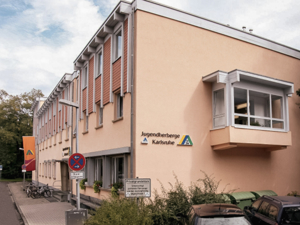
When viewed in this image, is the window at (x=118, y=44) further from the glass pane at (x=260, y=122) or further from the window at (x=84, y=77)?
the glass pane at (x=260, y=122)

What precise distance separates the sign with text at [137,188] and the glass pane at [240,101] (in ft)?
21.1

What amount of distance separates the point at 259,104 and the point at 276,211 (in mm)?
8281

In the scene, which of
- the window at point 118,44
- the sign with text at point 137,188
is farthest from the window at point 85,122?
the sign with text at point 137,188

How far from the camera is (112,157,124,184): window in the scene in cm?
1470

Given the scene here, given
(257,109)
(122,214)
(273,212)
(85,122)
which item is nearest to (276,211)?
(273,212)

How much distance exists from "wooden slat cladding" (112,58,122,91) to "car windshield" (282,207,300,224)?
8.96m

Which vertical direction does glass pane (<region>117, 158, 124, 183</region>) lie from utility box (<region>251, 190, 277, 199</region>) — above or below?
above

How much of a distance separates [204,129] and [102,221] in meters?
7.42

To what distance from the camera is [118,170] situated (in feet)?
49.4

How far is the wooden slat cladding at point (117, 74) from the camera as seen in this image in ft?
48.1

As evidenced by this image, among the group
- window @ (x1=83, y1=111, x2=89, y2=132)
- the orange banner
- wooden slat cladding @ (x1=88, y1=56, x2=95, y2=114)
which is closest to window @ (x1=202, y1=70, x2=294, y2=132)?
wooden slat cladding @ (x1=88, y1=56, x2=95, y2=114)

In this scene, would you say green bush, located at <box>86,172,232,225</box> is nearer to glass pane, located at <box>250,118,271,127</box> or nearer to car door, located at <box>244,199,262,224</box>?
car door, located at <box>244,199,262,224</box>

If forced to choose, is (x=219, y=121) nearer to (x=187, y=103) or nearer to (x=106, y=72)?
(x=187, y=103)

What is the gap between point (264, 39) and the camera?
1716 cm
